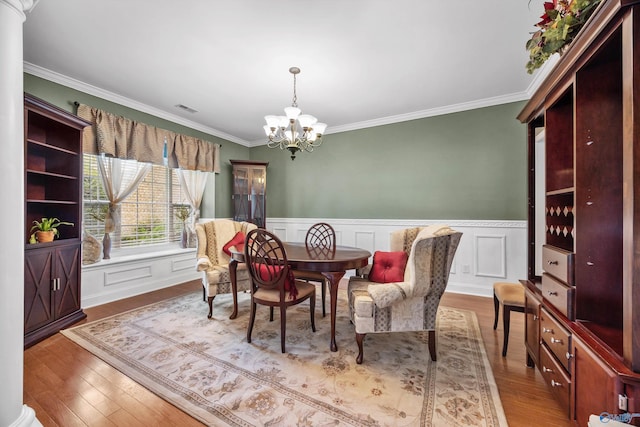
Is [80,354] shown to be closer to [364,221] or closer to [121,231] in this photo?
[121,231]

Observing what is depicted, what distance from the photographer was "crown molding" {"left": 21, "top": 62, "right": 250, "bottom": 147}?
276 cm

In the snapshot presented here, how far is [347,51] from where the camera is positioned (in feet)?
8.02

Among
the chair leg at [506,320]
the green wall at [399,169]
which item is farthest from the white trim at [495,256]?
the chair leg at [506,320]

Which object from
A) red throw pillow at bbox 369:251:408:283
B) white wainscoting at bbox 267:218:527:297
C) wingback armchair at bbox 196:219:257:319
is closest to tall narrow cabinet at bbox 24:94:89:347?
wingback armchair at bbox 196:219:257:319

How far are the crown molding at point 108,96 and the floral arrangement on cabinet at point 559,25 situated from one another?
434 centimetres

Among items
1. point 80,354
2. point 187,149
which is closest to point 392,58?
point 187,149

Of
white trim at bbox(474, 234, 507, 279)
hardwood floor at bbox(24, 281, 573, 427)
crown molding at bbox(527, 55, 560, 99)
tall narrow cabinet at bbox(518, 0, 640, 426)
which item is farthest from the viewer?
white trim at bbox(474, 234, 507, 279)

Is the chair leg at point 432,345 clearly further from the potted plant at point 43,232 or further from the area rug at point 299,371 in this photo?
the potted plant at point 43,232

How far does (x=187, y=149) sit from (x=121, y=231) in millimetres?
1581

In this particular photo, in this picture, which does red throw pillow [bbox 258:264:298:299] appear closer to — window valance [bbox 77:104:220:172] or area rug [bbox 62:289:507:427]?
area rug [bbox 62:289:507:427]

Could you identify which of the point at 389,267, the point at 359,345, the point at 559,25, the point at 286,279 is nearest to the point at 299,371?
the point at 359,345

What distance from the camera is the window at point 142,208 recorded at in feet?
11.0

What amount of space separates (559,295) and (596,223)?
412 mm

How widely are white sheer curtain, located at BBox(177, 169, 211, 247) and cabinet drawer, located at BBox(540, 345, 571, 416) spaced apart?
4.54 meters
